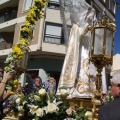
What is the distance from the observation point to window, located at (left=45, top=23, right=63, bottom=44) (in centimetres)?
1992

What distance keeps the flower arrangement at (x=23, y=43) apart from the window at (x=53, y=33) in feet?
48.3

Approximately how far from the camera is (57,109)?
11.0ft

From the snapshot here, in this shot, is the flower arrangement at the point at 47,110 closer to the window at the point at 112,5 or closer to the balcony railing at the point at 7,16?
the balcony railing at the point at 7,16

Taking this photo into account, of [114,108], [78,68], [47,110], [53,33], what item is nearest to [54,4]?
[53,33]

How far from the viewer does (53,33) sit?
20297 mm

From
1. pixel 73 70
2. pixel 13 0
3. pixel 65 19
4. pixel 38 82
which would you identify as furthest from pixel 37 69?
pixel 73 70

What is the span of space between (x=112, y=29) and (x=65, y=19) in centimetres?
484

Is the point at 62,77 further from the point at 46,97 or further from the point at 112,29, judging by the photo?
the point at 46,97

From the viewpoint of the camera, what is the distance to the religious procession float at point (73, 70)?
343cm

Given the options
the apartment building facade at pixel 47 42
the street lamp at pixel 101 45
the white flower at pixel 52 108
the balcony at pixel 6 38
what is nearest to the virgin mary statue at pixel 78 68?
the street lamp at pixel 101 45

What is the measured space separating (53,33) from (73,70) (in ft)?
45.4

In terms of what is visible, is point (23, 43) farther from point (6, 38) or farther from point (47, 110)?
point (6, 38)

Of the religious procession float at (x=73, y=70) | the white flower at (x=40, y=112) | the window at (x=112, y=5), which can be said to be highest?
the window at (x=112, y=5)

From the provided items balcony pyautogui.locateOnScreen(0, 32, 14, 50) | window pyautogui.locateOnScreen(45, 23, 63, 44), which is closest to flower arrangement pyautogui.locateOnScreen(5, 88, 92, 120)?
window pyautogui.locateOnScreen(45, 23, 63, 44)
